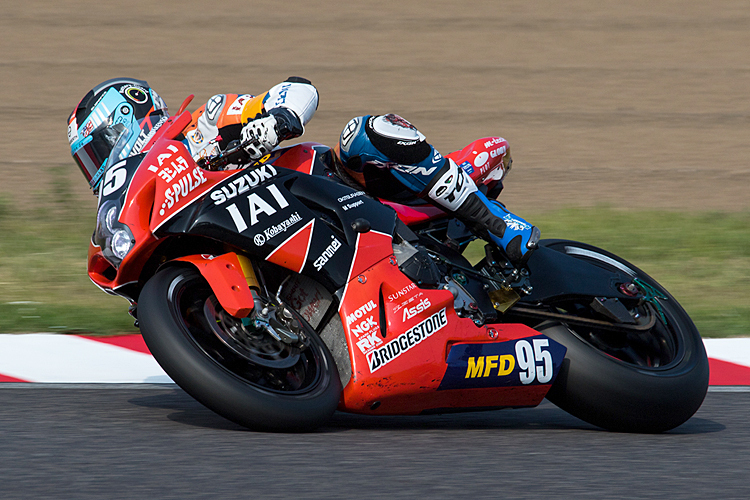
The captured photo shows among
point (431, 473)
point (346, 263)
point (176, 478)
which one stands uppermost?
point (346, 263)

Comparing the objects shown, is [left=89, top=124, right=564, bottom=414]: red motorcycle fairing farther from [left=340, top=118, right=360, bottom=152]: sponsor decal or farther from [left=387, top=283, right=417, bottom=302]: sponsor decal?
[left=340, top=118, right=360, bottom=152]: sponsor decal

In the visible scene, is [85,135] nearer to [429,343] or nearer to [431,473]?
[429,343]

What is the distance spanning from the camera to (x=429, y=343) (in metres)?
3.35

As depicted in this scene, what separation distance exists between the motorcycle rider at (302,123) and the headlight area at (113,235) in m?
0.30

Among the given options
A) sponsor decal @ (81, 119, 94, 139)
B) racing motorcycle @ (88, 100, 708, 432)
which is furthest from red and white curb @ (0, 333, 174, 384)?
sponsor decal @ (81, 119, 94, 139)

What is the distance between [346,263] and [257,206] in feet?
1.11

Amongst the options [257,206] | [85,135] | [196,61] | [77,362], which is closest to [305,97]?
[257,206]

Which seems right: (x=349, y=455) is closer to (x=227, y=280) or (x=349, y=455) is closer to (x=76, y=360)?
(x=227, y=280)

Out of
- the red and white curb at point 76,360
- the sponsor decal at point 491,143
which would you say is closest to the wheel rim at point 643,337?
the sponsor decal at point 491,143

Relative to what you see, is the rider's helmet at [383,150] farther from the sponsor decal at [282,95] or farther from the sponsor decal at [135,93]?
the sponsor decal at [135,93]

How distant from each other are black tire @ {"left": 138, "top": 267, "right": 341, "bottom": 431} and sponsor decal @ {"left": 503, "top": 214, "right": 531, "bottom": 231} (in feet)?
2.77

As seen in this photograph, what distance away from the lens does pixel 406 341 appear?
3.31m

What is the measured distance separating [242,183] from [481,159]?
1.11m

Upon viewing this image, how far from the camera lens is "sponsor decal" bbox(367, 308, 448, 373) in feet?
10.7
